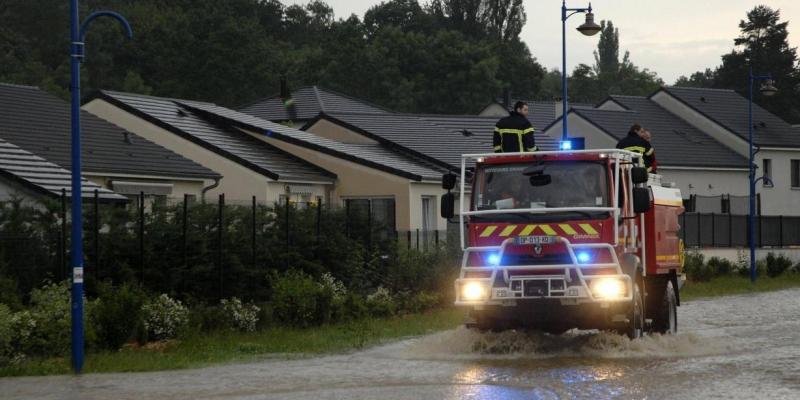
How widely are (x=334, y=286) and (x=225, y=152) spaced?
13360 mm

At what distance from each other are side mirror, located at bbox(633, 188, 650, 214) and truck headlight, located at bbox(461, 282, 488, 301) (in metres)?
2.45

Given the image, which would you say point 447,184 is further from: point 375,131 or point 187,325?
point 375,131

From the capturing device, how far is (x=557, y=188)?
1884 cm

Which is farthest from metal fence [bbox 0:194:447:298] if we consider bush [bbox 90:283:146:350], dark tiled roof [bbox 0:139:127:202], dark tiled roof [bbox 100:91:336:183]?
dark tiled roof [bbox 100:91:336:183]

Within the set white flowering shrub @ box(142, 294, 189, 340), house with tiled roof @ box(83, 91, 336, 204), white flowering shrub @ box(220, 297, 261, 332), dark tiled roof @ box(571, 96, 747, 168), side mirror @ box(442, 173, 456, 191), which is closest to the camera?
side mirror @ box(442, 173, 456, 191)

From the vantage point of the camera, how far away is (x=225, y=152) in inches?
1521

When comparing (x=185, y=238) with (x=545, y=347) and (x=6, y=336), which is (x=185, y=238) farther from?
(x=545, y=347)

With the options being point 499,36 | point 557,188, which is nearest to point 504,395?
point 557,188

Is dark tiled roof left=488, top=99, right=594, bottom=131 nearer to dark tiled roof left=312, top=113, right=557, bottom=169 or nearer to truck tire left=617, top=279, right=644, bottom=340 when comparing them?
dark tiled roof left=312, top=113, right=557, bottom=169

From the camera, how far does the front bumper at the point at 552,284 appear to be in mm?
18109

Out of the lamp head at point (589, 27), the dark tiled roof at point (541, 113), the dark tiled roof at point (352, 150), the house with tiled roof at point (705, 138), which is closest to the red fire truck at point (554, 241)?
the lamp head at point (589, 27)

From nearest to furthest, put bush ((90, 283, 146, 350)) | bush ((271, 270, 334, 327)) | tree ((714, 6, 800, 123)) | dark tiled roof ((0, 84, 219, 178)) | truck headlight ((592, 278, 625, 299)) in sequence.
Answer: truck headlight ((592, 278, 625, 299)) < bush ((90, 283, 146, 350)) < bush ((271, 270, 334, 327)) < dark tiled roof ((0, 84, 219, 178)) < tree ((714, 6, 800, 123))

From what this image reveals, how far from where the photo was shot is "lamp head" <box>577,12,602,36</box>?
33.0m

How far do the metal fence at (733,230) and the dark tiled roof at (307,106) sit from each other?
52.9ft
